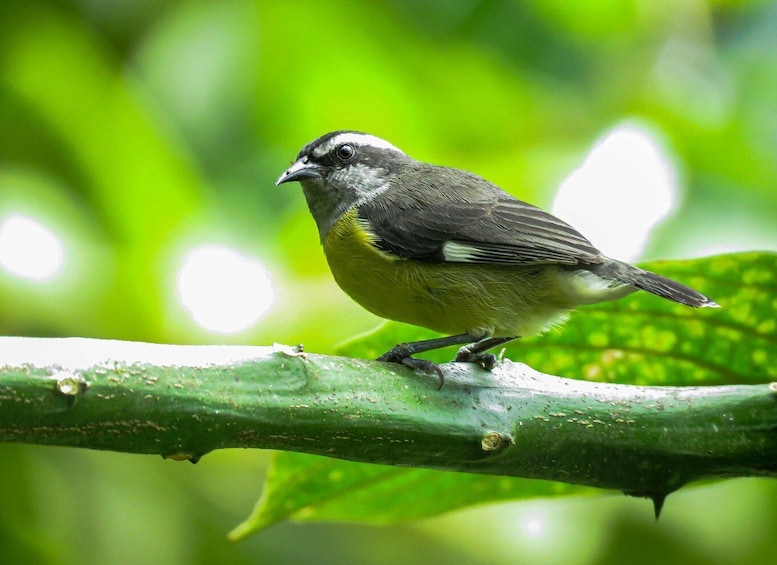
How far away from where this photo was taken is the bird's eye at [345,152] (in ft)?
12.2

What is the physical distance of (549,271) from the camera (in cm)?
310

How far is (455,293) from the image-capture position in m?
3.00

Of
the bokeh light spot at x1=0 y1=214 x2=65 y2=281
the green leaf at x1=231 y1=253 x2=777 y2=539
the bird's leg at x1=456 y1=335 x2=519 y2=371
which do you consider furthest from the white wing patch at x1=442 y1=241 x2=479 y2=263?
the bokeh light spot at x1=0 y1=214 x2=65 y2=281

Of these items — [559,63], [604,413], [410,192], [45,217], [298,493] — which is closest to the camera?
[604,413]

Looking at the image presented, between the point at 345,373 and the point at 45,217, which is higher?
the point at 45,217

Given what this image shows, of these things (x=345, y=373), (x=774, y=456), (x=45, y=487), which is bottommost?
(x=774, y=456)

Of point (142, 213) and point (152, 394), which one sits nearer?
point (152, 394)

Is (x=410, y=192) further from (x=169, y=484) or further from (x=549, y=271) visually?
(x=169, y=484)

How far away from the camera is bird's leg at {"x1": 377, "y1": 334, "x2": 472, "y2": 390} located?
2.23m

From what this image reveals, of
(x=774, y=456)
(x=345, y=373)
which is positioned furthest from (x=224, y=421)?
(x=774, y=456)

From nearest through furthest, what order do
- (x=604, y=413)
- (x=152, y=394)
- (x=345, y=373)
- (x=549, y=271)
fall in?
(x=152, y=394)
(x=345, y=373)
(x=604, y=413)
(x=549, y=271)

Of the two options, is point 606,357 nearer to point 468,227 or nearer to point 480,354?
point 480,354

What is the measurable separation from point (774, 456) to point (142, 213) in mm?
2643

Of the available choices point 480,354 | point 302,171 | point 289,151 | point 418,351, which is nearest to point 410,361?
point 418,351
